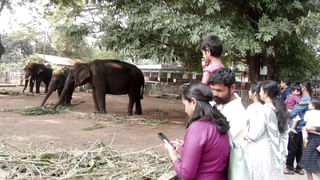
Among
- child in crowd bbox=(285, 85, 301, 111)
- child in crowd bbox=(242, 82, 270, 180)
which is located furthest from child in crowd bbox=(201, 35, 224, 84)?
child in crowd bbox=(285, 85, 301, 111)

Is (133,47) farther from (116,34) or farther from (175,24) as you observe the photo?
(175,24)

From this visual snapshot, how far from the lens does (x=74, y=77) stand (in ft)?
34.7

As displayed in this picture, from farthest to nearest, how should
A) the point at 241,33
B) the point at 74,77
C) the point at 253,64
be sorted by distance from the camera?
the point at 74,77
the point at 253,64
the point at 241,33

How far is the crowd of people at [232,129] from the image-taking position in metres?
1.76

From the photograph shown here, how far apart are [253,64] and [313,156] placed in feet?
16.6

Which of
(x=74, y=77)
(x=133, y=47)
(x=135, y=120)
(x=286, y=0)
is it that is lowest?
(x=135, y=120)

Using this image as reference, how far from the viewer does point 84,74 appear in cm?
1037

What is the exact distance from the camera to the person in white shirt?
2.24 m

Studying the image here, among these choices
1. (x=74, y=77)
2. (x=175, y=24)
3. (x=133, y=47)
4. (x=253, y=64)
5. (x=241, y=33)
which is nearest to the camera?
(x=175, y=24)

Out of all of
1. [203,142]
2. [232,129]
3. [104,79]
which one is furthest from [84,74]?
[203,142]

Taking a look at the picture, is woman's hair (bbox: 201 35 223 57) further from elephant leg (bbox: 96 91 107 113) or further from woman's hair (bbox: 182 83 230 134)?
elephant leg (bbox: 96 91 107 113)

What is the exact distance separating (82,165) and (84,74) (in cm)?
A: 754

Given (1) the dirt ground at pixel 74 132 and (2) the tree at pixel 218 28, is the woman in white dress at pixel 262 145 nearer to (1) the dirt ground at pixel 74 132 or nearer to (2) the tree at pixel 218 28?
(1) the dirt ground at pixel 74 132

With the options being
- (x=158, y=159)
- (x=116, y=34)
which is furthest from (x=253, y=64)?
(x=158, y=159)
